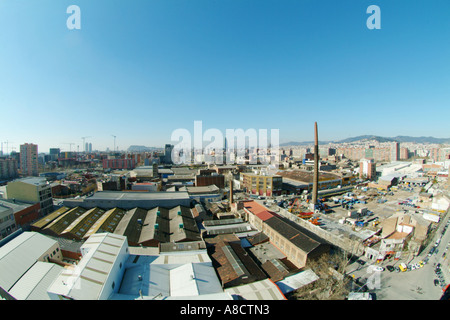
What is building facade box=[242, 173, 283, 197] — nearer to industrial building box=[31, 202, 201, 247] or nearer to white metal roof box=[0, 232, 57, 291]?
industrial building box=[31, 202, 201, 247]

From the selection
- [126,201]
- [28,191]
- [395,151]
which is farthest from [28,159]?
[395,151]

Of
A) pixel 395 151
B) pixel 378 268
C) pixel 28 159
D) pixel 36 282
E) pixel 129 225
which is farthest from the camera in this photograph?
pixel 395 151

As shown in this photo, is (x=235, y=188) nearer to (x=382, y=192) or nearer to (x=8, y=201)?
(x=382, y=192)

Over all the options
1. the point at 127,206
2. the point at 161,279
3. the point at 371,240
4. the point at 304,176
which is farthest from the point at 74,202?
the point at 304,176

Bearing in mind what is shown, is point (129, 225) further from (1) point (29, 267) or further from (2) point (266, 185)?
(2) point (266, 185)

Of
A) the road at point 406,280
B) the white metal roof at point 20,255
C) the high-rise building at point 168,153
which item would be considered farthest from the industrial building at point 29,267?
the high-rise building at point 168,153
